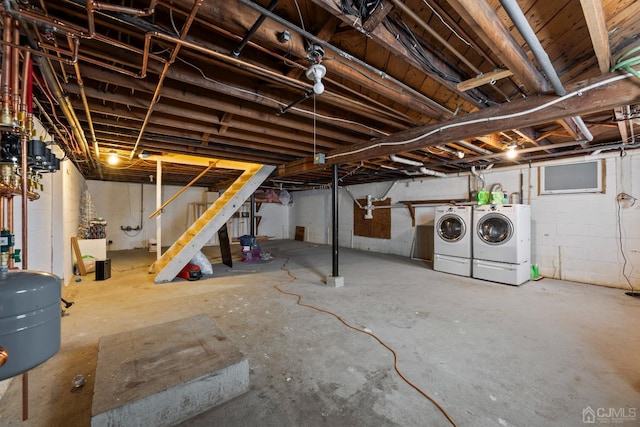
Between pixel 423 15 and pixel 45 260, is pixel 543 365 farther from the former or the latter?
pixel 45 260

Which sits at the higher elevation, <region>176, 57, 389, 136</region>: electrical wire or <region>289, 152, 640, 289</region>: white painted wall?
<region>176, 57, 389, 136</region>: electrical wire

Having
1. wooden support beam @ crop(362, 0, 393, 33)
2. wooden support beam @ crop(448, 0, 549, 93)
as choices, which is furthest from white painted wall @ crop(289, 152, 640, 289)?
wooden support beam @ crop(362, 0, 393, 33)

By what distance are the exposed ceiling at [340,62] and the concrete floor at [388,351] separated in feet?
6.28

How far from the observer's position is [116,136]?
11.3 feet

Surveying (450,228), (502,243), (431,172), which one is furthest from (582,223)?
(431,172)

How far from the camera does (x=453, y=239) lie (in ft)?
15.4

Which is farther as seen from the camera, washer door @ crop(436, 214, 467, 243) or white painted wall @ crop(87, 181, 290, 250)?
white painted wall @ crop(87, 181, 290, 250)

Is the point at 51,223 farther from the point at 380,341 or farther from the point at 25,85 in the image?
the point at 380,341

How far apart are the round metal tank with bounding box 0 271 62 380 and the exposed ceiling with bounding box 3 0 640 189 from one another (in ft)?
3.84

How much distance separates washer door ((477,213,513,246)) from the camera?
412 cm

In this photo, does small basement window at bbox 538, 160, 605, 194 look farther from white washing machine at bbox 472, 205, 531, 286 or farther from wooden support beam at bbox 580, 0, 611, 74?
wooden support beam at bbox 580, 0, 611, 74

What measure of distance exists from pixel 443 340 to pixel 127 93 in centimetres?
359

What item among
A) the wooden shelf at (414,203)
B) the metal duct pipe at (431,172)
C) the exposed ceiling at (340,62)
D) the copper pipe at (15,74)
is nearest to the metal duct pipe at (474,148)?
the exposed ceiling at (340,62)

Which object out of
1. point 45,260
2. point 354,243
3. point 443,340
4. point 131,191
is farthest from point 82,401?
point 131,191
